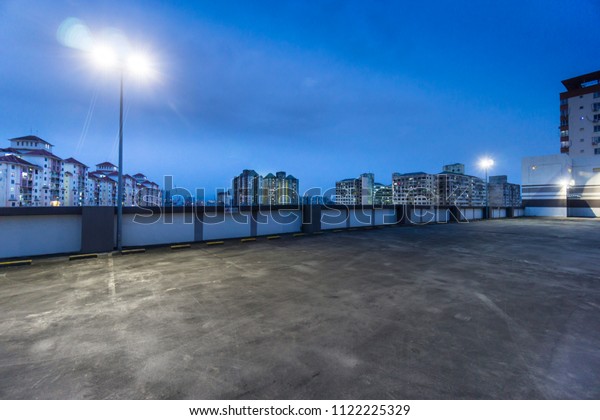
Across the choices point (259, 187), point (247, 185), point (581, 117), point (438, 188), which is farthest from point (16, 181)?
point (438, 188)

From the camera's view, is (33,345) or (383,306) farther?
(383,306)

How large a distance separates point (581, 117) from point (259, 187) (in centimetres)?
8088

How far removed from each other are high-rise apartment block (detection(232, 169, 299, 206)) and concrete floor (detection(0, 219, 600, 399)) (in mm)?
41744

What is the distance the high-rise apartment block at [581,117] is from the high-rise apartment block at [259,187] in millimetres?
70927

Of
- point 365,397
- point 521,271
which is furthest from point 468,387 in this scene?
point 521,271

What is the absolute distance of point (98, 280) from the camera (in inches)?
311

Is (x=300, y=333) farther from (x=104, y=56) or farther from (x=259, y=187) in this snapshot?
(x=259, y=187)

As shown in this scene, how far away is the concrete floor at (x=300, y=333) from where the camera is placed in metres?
3.17

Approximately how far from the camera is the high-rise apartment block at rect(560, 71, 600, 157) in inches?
2343

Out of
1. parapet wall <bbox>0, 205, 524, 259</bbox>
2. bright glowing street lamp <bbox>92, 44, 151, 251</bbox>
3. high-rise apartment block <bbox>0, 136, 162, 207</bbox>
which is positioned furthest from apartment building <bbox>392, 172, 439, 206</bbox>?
bright glowing street lamp <bbox>92, 44, 151, 251</bbox>

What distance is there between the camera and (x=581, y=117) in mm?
61219

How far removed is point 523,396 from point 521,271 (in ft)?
25.6

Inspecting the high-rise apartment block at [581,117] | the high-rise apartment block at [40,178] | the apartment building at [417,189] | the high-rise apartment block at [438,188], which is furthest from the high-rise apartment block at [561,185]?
the apartment building at [417,189]
